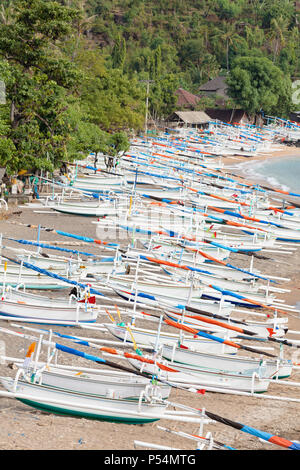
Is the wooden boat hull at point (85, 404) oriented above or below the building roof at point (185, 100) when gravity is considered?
below

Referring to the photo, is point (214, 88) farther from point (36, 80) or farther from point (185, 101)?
point (36, 80)

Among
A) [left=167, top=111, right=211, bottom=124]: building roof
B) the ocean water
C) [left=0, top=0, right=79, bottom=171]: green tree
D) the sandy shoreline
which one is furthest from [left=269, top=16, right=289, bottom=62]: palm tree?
the sandy shoreline

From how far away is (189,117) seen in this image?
9525cm

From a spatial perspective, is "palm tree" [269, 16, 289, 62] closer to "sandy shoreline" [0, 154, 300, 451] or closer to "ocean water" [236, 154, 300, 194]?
"ocean water" [236, 154, 300, 194]

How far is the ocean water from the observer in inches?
2411

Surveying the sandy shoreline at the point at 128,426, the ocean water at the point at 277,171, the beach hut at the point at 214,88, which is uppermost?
the beach hut at the point at 214,88

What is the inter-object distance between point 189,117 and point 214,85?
2637cm

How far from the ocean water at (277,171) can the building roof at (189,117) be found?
52.8 feet

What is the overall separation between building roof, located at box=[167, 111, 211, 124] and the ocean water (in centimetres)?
1609

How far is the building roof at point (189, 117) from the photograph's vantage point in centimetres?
9412

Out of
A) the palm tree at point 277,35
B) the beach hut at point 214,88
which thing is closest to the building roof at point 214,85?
the beach hut at point 214,88

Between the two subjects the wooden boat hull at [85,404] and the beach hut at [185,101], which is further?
the beach hut at [185,101]

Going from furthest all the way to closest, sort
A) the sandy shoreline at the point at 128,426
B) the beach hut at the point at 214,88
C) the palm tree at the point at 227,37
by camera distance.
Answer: the palm tree at the point at 227,37, the beach hut at the point at 214,88, the sandy shoreline at the point at 128,426

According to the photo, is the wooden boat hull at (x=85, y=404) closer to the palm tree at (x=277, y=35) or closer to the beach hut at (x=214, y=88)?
the beach hut at (x=214, y=88)
